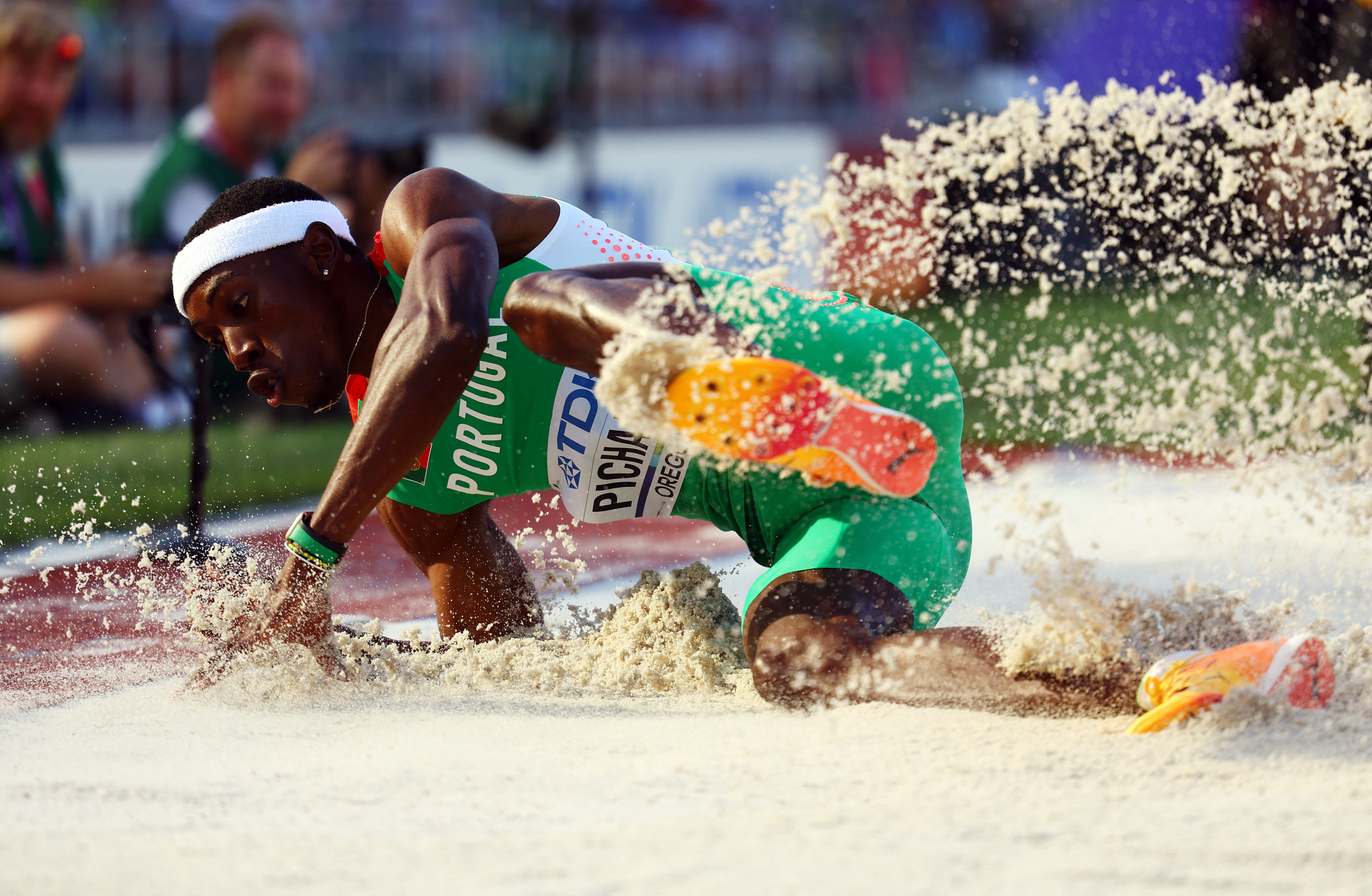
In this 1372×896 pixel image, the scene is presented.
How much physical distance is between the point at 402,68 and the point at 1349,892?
10058 millimetres

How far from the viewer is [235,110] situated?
7.57 metres

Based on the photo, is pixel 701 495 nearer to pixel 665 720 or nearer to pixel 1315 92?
pixel 665 720

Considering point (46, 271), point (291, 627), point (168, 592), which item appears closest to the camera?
point (291, 627)

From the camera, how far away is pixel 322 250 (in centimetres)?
270

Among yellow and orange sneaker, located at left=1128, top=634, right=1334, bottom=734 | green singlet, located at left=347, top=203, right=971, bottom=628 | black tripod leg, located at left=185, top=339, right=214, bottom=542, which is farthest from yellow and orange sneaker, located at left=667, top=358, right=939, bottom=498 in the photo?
black tripod leg, located at left=185, top=339, right=214, bottom=542

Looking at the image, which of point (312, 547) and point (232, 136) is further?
point (232, 136)

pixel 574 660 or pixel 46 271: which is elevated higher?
pixel 46 271

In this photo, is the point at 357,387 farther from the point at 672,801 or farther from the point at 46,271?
the point at 46,271

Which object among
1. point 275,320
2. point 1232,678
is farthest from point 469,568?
point 1232,678

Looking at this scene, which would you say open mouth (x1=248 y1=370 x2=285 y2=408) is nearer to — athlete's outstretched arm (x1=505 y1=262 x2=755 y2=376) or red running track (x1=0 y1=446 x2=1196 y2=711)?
athlete's outstretched arm (x1=505 y1=262 x2=755 y2=376)

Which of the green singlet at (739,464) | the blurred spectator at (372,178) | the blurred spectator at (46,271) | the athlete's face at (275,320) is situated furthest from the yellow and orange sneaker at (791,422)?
the blurred spectator at (372,178)

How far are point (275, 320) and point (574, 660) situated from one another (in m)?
0.95

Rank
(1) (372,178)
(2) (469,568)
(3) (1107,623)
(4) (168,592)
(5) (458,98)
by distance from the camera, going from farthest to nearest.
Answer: (5) (458,98), (1) (372,178), (4) (168,592), (2) (469,568), (3) (1107,623)

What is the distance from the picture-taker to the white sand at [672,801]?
165 cm
